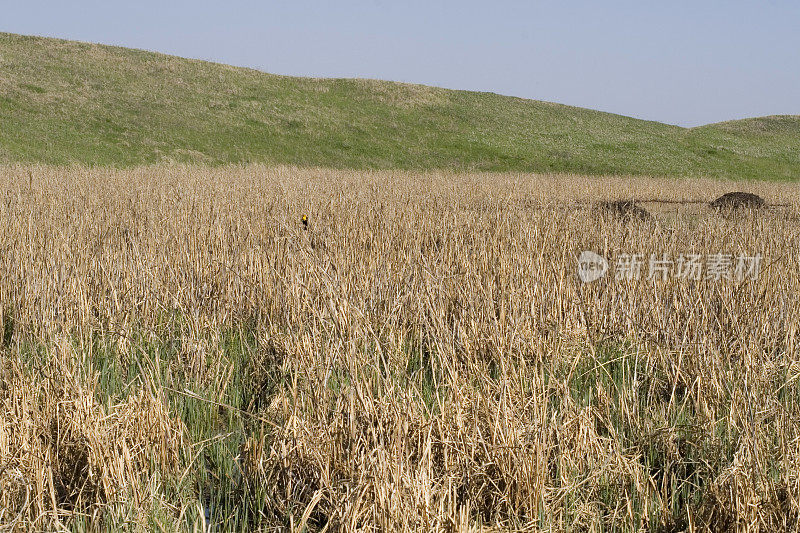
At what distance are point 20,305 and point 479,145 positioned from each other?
29207mm

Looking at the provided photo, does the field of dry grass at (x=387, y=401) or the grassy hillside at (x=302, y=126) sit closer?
the field of dry grass at (x=387, y=401)

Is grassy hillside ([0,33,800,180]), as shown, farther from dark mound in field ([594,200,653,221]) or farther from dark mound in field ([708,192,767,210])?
dark mound in field ([708,192,767,210])

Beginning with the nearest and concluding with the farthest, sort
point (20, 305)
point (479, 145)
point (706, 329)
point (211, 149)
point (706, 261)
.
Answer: point (706, 329)
point (20, 305)
point (706, 261)
point (211, 149)
point (479, 145)

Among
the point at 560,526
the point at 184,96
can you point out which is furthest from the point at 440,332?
the point at 184,96

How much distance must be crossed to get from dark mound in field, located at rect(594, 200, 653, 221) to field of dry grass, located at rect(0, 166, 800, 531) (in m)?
4.36

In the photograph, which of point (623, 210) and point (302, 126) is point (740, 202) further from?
point (302, 126)

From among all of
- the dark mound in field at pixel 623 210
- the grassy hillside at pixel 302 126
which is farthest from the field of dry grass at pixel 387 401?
the grassy hillside at pixel 302 126

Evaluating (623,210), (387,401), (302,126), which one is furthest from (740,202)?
(302,126)

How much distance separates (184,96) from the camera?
108 ft

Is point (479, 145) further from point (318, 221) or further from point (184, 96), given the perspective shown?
point (318, 221)

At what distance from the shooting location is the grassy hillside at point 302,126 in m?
25.8

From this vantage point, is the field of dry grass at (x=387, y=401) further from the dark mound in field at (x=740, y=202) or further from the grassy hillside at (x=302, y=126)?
the grassy hillside at (x=302, y=126)

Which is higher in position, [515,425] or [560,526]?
[515,425]

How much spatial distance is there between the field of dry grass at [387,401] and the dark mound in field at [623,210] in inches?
172
